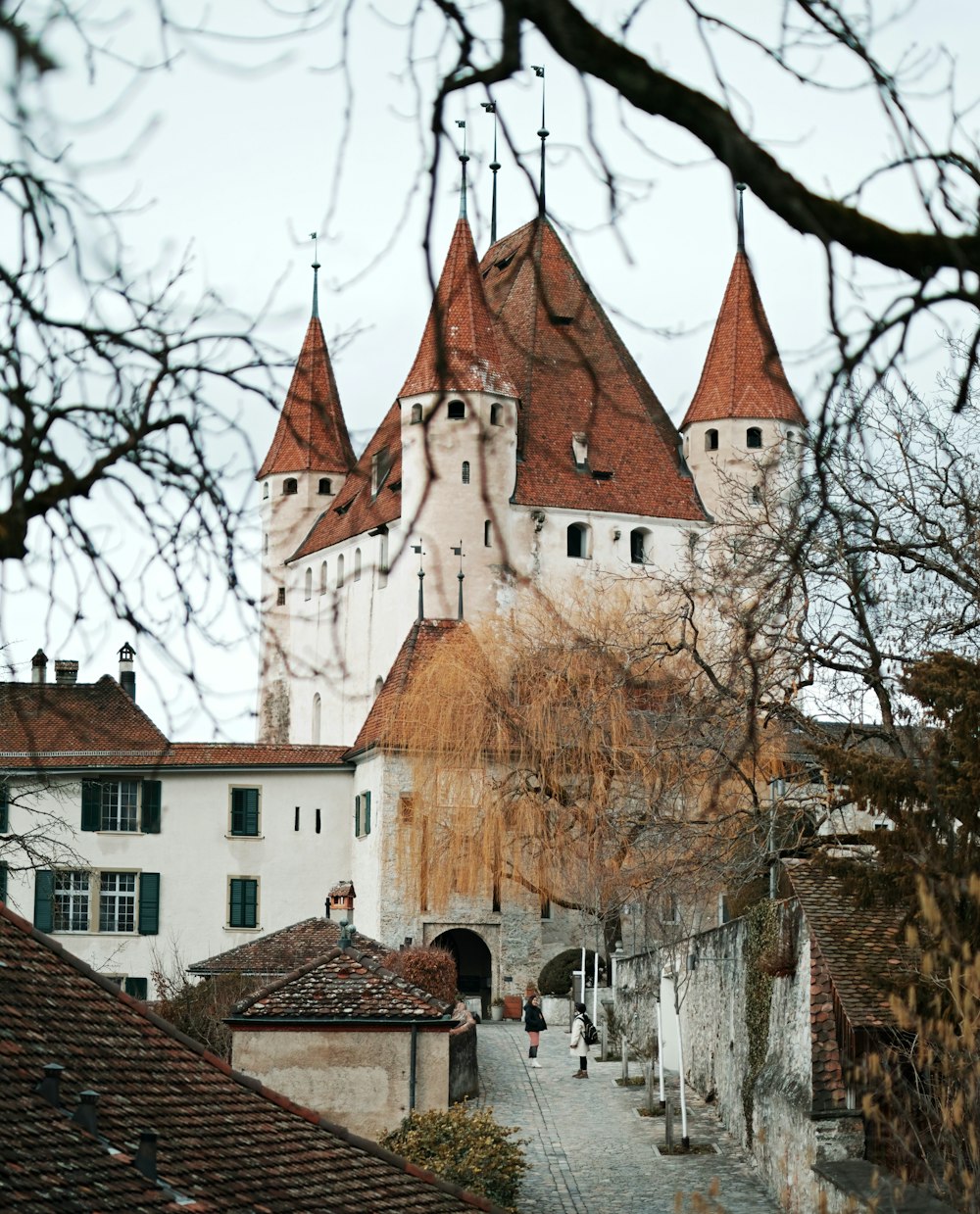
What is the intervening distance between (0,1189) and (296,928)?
31.3m

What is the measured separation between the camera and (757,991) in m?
23.6

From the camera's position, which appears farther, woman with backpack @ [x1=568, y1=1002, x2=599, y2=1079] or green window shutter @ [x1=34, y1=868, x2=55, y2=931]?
green window shutter @ [x1=34, y1=868, x2=55, y2=931]

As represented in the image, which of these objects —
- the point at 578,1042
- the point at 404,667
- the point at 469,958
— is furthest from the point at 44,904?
the point at 578,1042

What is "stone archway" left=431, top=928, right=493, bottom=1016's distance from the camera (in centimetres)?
4775

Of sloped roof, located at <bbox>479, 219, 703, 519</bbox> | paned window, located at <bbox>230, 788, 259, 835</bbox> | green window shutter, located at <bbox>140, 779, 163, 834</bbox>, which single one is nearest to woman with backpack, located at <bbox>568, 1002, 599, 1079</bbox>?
paned window, located at <bbox>230, 788, 259, 835</bbox>

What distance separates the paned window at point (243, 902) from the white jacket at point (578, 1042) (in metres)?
14.2

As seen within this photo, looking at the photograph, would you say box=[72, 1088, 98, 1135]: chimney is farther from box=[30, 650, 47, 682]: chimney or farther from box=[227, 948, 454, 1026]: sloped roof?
box=[227, 948, 454, 1026]: sloped roof

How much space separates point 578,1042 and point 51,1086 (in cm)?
2412

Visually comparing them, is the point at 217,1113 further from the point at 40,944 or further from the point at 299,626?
the point at 299,626

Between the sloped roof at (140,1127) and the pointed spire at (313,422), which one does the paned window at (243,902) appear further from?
the pointed spire at (313,422)

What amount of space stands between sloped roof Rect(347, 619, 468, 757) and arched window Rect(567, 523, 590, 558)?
27.9ft

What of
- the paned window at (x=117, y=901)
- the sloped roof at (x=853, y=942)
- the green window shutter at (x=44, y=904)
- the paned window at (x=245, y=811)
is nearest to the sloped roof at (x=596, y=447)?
the paned window at (x=245, y=811)

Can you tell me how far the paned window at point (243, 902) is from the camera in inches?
1914

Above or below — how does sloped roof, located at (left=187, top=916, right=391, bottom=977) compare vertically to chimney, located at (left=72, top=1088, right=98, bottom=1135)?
below
